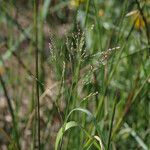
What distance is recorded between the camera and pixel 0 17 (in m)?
2.62

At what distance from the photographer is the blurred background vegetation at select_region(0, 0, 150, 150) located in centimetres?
101

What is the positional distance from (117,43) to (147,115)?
0.46 m

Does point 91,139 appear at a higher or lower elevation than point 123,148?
higher

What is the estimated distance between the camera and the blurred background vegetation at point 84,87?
3.33 feet

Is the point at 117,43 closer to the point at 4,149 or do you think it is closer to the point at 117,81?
the point at 117,81

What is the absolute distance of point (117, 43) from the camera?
1208 millimetres

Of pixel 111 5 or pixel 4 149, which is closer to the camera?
pixel 4 149

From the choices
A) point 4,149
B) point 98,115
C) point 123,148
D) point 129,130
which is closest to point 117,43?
point 98,115

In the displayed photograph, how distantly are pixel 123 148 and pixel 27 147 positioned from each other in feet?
1.15

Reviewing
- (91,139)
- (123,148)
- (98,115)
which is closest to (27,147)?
(123,148)

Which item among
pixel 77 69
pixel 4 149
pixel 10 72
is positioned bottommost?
pixel 4 149

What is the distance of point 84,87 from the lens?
1508 millimetres

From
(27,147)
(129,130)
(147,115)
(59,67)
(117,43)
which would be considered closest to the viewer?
(59,67)

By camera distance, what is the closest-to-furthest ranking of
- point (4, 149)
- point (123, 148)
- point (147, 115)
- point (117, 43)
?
point (117, 43) < point (147, 115) < point (123, 148) < point (4, 149)
